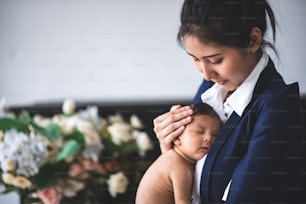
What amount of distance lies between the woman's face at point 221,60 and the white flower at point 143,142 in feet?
0.64

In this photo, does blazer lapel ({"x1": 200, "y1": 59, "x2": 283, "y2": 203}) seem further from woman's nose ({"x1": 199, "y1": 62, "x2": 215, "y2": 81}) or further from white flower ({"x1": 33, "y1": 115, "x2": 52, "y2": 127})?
white flower ({"x1": 33, "y1": 115, "x2": 52, "y2": 127})

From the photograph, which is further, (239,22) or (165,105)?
(165,105)

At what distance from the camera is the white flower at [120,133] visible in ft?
2.05

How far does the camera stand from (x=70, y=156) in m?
0.61

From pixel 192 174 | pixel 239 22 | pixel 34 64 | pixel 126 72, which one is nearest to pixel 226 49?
pixel 239 22

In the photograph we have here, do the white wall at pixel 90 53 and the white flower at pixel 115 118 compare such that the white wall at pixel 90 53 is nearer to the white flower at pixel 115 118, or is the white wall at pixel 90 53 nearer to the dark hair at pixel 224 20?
the white flower at pixel 115 118

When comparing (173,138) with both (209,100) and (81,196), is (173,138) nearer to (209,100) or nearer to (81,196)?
(209,100)

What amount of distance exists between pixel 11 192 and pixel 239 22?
0.42m

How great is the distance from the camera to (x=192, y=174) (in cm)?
45

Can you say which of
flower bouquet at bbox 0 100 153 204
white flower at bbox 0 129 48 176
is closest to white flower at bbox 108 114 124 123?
flower bouquet at bbox 0 100 153 204

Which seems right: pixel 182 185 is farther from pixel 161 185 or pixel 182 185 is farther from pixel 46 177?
pixel 46 177

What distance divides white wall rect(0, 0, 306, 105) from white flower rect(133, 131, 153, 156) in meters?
0.05

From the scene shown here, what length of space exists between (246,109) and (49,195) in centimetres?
32

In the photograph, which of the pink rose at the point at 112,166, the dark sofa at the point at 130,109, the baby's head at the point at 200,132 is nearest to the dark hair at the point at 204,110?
the baby's head at the point at 200,132
